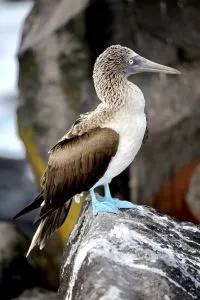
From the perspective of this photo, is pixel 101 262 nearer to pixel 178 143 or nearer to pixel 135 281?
pixel 135 281

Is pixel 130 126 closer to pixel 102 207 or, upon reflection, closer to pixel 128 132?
pixel 128 132

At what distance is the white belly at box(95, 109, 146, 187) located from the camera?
5.26 meters

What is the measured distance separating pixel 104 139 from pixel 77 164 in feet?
0.96

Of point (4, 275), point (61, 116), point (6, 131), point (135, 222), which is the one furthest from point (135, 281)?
point (6, 131)

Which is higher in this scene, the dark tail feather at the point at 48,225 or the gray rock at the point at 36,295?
the dark tail feather at the point at 48,225

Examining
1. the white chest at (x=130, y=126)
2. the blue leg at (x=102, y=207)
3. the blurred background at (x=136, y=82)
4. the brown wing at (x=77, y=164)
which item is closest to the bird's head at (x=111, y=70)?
the white chest at (x=130, y=126)

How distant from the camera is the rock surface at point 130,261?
4.87 meters

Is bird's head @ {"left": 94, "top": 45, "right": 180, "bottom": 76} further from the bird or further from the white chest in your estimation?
the white chest

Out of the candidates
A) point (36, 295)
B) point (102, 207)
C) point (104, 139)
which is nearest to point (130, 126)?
point (104, 139)

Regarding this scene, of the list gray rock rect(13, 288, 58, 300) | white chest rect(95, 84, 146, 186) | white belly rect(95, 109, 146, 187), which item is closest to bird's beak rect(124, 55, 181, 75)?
white chest rect(95, 84, 146, 186)

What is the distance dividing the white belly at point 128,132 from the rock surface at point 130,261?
40cm

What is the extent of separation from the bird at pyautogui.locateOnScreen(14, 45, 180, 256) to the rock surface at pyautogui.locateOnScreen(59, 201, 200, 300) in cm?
21

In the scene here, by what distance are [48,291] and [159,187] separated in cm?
221

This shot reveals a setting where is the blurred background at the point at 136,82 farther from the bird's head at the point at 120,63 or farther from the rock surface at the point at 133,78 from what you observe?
the bird's head at the point at 120,63
